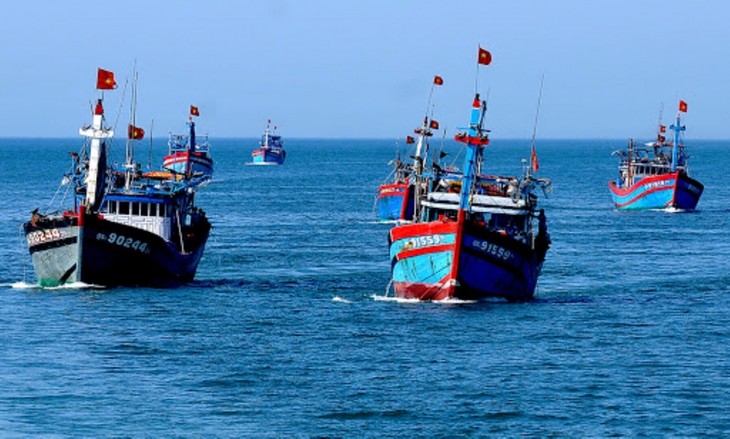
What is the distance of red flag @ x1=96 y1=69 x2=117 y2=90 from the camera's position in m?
66.4

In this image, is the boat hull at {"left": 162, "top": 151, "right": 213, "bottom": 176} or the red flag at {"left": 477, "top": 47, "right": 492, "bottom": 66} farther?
the boat hull at {"left": 162, "top": 151, "right": 213, "bottom": 176}

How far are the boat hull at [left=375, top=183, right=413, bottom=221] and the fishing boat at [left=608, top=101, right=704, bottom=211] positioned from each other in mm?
22878

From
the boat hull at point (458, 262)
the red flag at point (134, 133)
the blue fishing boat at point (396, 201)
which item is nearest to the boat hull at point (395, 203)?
the blue fishing boat at point (396, 201)

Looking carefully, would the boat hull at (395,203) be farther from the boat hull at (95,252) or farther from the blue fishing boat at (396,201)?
the boat hull at (95,252)

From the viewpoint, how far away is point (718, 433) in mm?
39938

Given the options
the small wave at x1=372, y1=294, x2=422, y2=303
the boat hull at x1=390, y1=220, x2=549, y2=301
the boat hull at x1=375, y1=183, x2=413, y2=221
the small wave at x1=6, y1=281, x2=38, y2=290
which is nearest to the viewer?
the boat hull at x1=390, y1=220, x2=549, y2=301

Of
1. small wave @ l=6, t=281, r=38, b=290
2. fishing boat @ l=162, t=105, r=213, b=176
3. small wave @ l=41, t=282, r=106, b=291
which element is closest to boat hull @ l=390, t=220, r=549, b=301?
small wave @ l=41, t=282, r=106, b=291

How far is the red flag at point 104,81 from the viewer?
218 ft

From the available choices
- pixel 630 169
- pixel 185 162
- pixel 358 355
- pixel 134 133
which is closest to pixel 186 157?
pixel 185 162

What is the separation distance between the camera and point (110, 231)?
210 ft

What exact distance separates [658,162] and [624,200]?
15.3 ft

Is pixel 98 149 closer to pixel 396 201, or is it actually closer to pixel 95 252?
pixel 95 252

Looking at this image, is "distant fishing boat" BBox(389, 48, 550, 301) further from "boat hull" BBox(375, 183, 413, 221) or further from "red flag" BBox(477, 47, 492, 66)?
"boat hull" BBox(375, 183, 413, 221)

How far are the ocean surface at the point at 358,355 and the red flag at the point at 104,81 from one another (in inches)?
349
